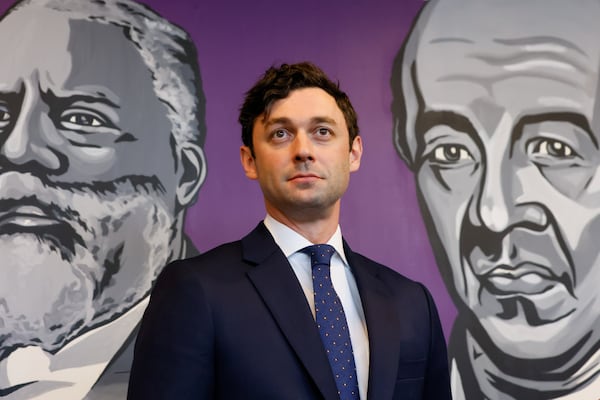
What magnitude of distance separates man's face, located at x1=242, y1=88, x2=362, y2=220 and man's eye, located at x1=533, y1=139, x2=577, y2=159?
847 millimetres

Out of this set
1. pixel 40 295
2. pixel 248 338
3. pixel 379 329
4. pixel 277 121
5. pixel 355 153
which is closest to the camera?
pixel 248 338

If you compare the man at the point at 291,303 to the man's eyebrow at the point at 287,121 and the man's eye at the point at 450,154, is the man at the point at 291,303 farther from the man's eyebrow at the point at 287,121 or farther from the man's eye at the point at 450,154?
the man's eye at the point at 450,154

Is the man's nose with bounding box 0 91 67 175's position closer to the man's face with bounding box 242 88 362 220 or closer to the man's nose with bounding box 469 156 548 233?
the man's face with bounding box 242 88 362 220

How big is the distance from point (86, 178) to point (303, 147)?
71 cm

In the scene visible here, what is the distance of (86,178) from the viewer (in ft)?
6.84

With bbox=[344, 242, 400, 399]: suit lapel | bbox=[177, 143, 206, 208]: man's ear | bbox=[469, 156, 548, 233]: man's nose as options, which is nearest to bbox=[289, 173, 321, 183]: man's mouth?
bbox=[344, 242, 400, 399]: suit lapel

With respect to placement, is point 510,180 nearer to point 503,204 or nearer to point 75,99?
point 503,204

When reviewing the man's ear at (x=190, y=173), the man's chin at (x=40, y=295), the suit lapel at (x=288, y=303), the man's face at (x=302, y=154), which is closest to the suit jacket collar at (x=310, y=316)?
the suit lapel at (x=288, y=303)

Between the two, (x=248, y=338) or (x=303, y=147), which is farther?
(x=303, y=147)

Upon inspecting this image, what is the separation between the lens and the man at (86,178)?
2.01 meters

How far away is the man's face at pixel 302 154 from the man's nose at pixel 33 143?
616 mm

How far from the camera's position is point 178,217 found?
2152 mm

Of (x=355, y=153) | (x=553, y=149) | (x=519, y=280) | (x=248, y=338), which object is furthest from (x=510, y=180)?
(x=248, y=338)

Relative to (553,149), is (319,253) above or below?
below
